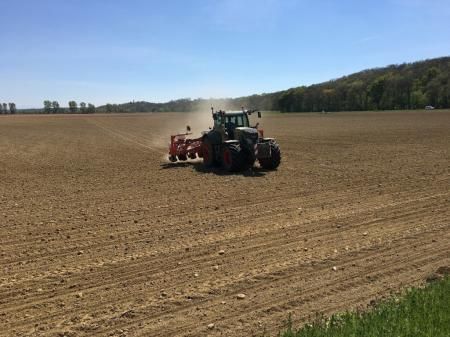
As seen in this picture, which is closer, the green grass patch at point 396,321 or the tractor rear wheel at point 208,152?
the green grass patch at point 396,321

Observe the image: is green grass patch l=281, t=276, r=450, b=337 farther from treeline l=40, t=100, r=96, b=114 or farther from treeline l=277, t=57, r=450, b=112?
treeline l=40, t=100, r=96, b=114

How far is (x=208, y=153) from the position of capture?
59.3 ft

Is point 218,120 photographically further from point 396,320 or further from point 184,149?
point 396,320

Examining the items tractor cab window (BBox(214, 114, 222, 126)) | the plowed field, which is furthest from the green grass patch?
tractor cab window (BBox(214, 114, 222, 126))

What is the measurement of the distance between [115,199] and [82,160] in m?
9.89

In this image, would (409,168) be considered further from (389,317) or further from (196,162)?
(389,317)

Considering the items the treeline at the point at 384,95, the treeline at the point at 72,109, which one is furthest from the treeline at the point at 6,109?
the treeline at the point at 384,95

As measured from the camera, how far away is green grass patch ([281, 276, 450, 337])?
15.0 feet

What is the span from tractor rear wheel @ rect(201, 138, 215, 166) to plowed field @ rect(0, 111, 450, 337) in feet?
8.94

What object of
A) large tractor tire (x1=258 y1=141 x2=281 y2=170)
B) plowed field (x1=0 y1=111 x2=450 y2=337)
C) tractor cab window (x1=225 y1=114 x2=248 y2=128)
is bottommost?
plowed field (x1=0 y1=111 x2=450 y2=337)

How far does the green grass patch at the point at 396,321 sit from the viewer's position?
4.59 m

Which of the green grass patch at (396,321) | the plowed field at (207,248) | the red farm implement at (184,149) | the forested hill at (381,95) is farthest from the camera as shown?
the forested hill at (381,95)

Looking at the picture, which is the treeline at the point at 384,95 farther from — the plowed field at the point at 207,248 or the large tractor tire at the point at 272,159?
the plowed field at the point at 207,248

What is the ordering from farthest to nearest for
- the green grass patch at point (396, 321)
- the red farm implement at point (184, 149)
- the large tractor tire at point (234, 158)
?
the red farm implement at point (184, 149), the large tractor tire at point (234, 158), the green grass patch at point (396, 321)
